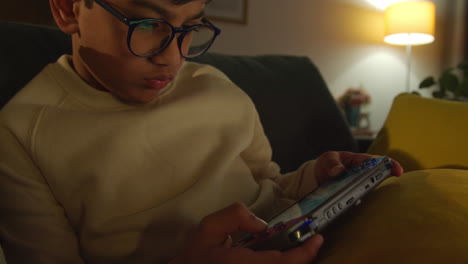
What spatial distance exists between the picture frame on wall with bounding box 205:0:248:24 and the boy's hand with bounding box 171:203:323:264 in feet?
7.57

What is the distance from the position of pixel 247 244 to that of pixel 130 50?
347 mm

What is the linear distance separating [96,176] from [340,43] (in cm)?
303

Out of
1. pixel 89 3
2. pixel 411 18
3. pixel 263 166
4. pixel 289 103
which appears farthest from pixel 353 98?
pixel 89 3

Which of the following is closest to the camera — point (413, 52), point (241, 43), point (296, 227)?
point (296, 227)

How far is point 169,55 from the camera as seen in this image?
613mm

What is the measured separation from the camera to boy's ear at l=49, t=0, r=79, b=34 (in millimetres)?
651

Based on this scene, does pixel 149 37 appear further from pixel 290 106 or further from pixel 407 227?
pixel 290 106

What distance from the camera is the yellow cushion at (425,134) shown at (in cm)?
86

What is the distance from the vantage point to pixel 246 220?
461 millimetres

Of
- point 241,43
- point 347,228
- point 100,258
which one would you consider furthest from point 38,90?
point 241,43

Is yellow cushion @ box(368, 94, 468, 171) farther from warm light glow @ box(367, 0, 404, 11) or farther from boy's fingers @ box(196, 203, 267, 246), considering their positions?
warm light glow @ box(367, 0, 404, 11)

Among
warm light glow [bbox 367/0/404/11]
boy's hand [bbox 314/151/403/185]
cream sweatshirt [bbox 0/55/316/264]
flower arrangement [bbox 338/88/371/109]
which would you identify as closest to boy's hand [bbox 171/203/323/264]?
cream sweatshirt [bbox 0/55/316/264]

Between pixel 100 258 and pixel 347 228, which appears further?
pixel 100 258

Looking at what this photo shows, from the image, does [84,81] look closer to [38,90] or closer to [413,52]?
[38,90]
